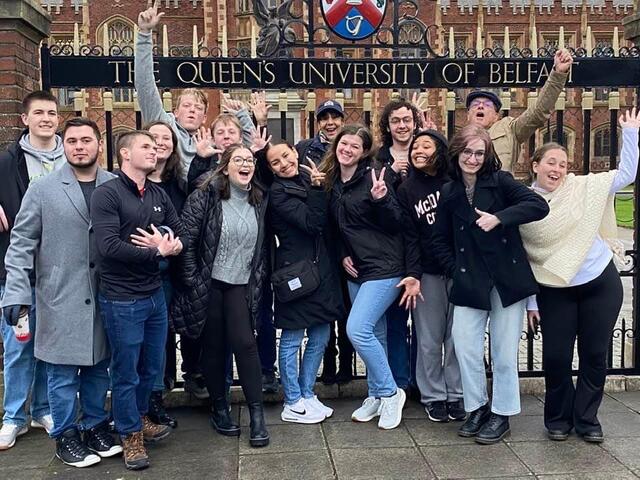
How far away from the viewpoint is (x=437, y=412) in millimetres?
4699

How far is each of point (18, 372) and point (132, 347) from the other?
1004mm

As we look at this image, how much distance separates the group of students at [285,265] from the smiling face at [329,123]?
38 centimetres

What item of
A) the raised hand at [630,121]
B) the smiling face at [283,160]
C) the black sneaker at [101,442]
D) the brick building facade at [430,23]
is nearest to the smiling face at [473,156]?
the raised hand at [630,121]

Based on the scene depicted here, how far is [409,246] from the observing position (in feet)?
15.1

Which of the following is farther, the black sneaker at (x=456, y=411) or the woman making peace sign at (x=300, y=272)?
the black sneaker at (x=456, y=411)

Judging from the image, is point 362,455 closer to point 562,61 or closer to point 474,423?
point 474,423

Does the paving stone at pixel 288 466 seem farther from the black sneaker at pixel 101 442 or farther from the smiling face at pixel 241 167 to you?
the smiling face at pixel 241 167

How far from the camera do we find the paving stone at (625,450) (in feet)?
13.1

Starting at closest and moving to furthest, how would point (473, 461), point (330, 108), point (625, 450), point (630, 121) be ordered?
point (473, 461)
point (625, 450)
point (630, 121)
point (330, 108)

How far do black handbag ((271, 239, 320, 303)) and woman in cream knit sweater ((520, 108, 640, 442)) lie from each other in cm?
138

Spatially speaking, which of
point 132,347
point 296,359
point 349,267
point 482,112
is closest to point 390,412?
point 296,359

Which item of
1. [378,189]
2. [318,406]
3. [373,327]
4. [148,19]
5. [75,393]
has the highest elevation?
[148,19]

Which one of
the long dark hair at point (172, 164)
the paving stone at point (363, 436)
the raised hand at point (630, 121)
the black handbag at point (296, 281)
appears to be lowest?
the paving stone at point (363, 436)

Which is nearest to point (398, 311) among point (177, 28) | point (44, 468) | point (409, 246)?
point (409, 246)
